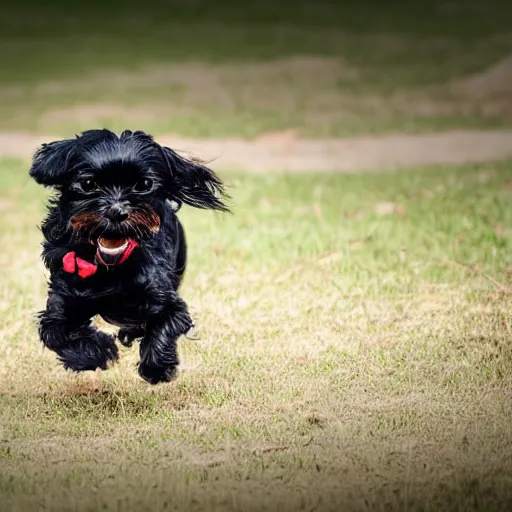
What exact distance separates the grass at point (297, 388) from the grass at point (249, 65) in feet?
26.1

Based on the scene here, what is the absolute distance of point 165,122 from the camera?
58.8ft

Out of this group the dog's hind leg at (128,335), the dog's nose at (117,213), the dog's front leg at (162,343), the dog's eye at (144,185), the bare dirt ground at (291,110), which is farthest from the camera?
the bare dirt ground at (291,110)

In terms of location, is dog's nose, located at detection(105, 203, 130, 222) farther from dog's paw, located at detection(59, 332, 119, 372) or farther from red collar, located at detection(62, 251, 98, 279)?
dog's paw, located at detection(59, 332, 119, 372)

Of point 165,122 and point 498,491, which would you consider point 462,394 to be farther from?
point 165,122

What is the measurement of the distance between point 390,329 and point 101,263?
198 cm

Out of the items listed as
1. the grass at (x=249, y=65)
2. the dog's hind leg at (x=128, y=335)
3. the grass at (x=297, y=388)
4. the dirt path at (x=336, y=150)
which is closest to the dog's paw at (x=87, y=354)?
the grass at (x=297, y=388)

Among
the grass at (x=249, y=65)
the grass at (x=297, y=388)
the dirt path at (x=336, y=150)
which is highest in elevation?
the grass at (x=249, y=65)

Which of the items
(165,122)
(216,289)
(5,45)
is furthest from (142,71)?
(216,289)

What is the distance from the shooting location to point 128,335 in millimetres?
6965

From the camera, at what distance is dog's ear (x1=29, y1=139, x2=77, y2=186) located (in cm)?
620

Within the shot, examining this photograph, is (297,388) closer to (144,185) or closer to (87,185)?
(144,185)

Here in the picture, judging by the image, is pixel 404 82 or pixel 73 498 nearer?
pixel 73 498

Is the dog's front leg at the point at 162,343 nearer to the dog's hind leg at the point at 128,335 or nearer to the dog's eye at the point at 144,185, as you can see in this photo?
the dog's hind leg at the point at 128,335

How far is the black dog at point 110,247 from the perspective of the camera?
Answer: 19.8 ft
